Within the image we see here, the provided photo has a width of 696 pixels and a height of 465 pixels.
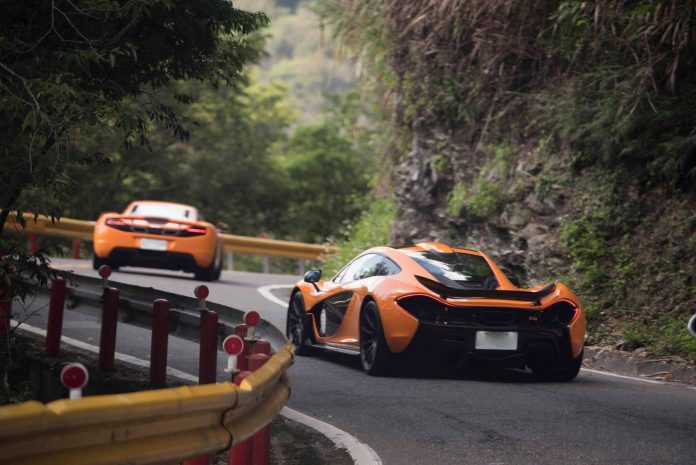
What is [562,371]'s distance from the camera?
10.2m

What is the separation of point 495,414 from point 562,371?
2299 millimetres

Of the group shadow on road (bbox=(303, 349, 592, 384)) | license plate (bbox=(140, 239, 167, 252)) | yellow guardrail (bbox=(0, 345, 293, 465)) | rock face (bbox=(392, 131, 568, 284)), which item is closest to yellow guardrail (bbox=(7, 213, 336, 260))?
rock face (bbox=(392, 131, 568, 284))

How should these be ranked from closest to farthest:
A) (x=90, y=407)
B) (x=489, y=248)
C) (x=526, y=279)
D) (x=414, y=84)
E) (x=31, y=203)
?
1. (x=90, y=407)
2. (x=31, y=203)
3. (x=526, y=279)
4. (x=489, y=248)
5. (x=414, y=84)

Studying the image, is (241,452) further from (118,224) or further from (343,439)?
(118,224)

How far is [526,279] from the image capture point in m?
16.1

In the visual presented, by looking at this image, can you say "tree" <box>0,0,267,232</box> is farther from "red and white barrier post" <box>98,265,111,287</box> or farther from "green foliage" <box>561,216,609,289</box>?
"green foliage" <box>561,216,609,289</box>

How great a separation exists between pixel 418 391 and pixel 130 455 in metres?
5.46

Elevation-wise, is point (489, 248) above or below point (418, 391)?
above

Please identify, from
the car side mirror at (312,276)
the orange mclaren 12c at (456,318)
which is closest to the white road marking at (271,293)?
the car side mirror at (312,276)

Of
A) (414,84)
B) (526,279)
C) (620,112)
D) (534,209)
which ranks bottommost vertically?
(526,279)

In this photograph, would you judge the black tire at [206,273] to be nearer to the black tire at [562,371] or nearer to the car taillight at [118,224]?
the car taillight at [118,224]

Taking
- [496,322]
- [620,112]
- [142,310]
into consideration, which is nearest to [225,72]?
[142,310]

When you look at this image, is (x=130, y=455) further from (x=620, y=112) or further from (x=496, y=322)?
(x=620, y=112)

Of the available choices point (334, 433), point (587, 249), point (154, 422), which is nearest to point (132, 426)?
point (154, 422)
